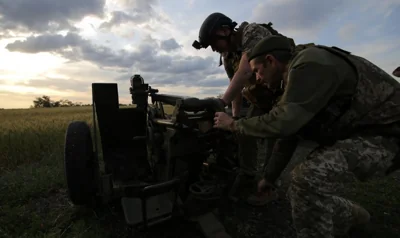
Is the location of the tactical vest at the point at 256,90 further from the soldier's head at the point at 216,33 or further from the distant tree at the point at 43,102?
the distant tree at the point at 43,102

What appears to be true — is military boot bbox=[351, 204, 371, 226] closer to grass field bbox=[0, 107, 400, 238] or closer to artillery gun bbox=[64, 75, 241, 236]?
grass field bbox=[0, 107, 400, 238]

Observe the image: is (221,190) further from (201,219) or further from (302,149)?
(302,149)

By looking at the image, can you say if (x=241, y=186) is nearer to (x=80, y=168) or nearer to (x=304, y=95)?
(x=304, y=95)

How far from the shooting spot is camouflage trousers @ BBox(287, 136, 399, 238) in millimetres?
2291

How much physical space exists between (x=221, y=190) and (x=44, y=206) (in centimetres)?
251

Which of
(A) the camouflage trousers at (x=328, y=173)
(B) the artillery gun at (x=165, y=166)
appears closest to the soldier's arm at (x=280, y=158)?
(B) the artillery gun at (x=165, y=166)

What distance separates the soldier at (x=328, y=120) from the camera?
2166 millimetres

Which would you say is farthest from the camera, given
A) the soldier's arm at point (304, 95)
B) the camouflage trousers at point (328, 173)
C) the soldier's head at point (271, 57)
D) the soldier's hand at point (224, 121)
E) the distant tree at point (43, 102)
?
the distant tree at point (43, 102)

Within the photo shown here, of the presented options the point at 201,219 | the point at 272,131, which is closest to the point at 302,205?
the point at 272,131

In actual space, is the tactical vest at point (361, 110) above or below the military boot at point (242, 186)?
above

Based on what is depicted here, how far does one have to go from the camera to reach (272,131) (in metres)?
2.23

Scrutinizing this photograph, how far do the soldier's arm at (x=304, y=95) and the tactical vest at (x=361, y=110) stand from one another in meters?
0.21

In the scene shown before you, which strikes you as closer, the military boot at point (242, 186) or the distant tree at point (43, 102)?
the military boot at point (242, 186)

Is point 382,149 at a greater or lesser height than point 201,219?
greater
